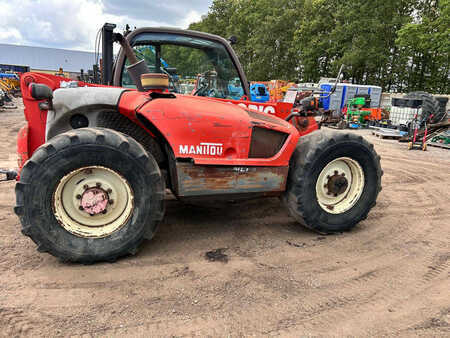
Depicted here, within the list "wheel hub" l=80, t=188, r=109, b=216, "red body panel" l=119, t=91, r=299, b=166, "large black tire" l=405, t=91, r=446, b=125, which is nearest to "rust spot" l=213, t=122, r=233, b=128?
"red body panel" l=119, t=91, r=299, b=166

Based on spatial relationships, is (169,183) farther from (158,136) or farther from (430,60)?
(430,60)

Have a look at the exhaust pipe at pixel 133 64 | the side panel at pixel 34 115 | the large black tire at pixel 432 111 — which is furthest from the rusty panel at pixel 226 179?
the large black tire at pixel 432 111

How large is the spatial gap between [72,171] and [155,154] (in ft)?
3.16

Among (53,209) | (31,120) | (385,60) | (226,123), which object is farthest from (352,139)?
(385,60)

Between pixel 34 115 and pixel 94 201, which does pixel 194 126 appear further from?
pixel 34 115

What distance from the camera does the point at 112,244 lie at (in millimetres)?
2945

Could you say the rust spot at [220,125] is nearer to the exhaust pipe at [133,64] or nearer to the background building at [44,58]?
the exhaust pipe at [133,64]

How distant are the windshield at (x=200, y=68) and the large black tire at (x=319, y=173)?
45.7 inches

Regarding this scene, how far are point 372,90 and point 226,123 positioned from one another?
22404 millimetres

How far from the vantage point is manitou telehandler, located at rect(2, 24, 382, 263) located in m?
2.84

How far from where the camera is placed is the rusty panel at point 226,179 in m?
3.19

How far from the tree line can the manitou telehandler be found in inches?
812

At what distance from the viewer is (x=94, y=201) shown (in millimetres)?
2928

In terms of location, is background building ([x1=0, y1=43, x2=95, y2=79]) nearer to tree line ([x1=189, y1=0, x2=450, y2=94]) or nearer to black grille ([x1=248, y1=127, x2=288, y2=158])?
tree line ([x1=189, y1=0, x2=450, y2=94])
